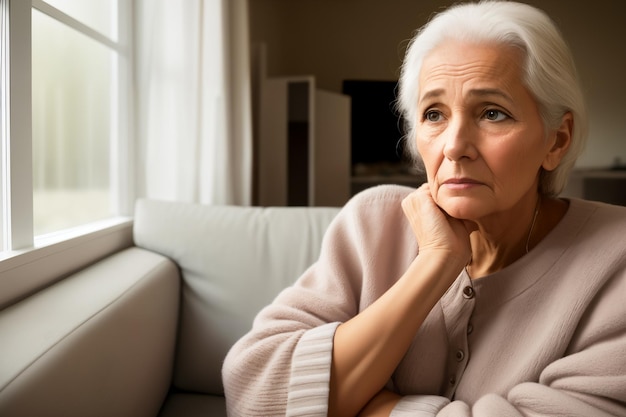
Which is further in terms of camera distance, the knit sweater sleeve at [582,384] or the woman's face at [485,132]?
the woman's face at [485,132]

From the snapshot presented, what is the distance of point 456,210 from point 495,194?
7 cm

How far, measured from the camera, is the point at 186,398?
4.90 feet

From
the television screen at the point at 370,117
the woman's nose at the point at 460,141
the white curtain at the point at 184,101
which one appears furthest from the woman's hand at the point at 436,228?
the television screen at the point at 370,117

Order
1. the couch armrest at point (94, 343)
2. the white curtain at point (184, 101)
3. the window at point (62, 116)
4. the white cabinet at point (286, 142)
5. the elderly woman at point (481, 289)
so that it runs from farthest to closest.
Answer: the white cabinet at point (286, 142) < the white curtain at point (184, 101) < the window at point (62, 116) < the elderly woman at point (481, 289) < the couch armrest at point (94, 343)

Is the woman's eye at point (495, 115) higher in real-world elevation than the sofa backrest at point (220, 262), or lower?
higher

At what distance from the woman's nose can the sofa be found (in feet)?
2.35

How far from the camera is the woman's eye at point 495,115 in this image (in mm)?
944

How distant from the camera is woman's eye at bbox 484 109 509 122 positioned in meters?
0.94

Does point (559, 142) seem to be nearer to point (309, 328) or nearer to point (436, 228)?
point (436, 228)

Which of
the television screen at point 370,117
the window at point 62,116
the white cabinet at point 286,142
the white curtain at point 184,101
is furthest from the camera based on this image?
the television screen at point 370,117

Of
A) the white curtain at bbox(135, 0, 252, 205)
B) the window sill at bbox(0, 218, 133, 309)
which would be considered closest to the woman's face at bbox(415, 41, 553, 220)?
the window sill at bbox(0, 218, 133, 309)

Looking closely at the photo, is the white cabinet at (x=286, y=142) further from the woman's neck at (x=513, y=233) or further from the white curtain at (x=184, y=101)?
the woman's neck at (x=513, y=233)

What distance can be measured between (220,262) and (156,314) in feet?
0.96

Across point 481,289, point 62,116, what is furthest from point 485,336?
point 62,116
